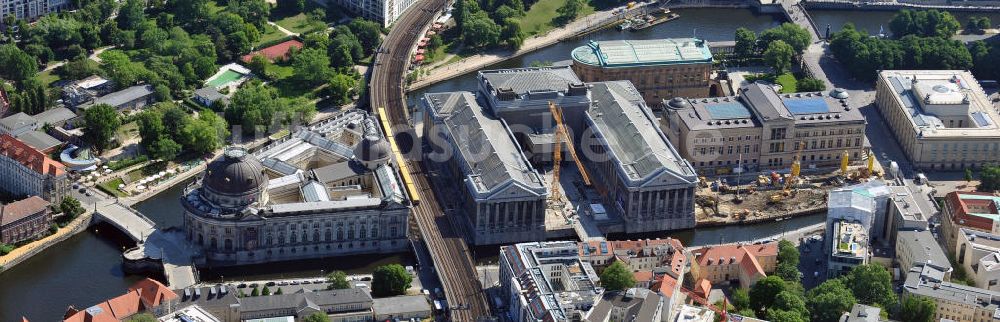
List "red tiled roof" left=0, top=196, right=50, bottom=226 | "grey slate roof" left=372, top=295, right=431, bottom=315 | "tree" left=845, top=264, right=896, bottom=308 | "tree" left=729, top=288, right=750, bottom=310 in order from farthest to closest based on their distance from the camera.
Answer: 1. "red tiled roof" left=0, top=196, right=50, bottom=226
2. "tree" left=729, top=288, right=750, bottom=310
3. "tree" left=845, top=264, right=896, bottom=308
4. "grey slate roof" left=372, top=295, right=431, bottom=315

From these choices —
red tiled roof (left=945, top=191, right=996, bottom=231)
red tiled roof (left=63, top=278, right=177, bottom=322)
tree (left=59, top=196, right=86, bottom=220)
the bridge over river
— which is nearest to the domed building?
the bridge over river

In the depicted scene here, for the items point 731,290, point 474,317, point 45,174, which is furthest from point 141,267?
point 731,290

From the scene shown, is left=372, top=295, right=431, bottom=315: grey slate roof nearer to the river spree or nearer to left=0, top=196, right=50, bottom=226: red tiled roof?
the river spree

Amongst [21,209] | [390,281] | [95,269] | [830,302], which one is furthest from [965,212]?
[21,209]

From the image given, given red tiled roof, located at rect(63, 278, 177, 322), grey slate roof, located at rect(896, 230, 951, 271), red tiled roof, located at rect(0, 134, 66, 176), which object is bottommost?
red tiled roof, located at rect(63, 278, 177, 322)

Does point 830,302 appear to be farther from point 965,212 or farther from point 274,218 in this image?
point 274,218

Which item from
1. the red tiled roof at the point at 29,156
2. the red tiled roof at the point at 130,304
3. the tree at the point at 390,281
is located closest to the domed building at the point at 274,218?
the tree at the point at 390,281
